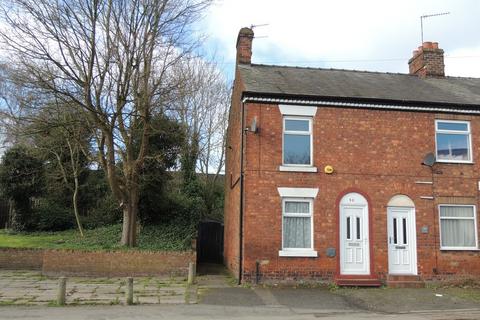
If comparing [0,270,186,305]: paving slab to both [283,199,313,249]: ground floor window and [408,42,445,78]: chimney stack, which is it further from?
[408,42,445,78]: chimney stack

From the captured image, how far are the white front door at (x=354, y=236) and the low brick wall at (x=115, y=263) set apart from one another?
5344 millimetres

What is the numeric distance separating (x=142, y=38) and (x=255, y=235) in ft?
26.0

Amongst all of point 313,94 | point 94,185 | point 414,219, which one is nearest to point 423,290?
point 414,219

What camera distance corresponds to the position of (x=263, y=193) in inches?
573

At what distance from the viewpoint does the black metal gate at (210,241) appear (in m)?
22.7

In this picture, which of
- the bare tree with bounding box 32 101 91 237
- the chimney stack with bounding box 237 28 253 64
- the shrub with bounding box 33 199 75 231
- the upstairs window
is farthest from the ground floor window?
the shrub with bounding box 33 199 75 231

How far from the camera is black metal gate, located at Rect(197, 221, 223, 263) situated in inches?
893

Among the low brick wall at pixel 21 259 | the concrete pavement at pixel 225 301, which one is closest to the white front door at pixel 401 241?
the concrete pavement at pixel 225 301

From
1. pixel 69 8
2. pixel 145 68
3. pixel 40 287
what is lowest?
pixel 40 287

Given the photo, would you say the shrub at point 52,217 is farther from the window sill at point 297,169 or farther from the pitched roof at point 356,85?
the window sill at point 297,169

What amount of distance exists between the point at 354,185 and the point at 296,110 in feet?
10.3

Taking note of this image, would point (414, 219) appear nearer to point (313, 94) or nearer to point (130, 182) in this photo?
point (313, 94)

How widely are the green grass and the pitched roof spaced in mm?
7106

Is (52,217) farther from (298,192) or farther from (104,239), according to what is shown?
(298,192)
